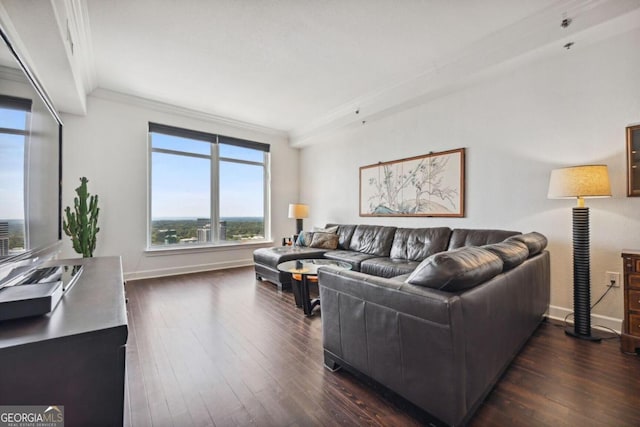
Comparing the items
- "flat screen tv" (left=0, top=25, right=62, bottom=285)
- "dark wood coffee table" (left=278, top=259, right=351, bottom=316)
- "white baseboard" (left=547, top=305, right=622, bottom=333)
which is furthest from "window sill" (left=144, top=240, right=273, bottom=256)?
"white baseboard" (left=547, top=305, right=622, bottom=333)

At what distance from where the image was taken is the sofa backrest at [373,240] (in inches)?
156

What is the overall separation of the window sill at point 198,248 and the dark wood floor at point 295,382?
190 centimetres

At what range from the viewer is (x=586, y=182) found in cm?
221

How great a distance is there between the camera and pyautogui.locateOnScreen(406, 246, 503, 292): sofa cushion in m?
1.25

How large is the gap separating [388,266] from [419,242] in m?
0.68

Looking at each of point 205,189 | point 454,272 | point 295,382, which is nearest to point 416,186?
point 454,272

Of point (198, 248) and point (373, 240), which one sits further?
point (198, 248)

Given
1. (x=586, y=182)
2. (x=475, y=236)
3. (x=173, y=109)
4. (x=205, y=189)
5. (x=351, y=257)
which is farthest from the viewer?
(x=205, y=189)

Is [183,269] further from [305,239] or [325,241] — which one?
[325,241]

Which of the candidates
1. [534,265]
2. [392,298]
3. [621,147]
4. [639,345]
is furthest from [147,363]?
[621,147]

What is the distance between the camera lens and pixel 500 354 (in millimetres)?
1596

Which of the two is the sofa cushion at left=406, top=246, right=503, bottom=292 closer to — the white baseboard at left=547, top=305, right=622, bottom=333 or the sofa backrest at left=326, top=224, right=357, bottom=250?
the white baseboard at left=547, top=305, right=622, bottom=333

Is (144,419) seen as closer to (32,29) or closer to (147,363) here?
(147,363)

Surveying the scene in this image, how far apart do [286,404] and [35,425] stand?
109cm
